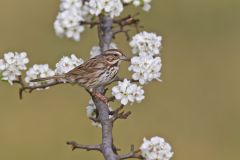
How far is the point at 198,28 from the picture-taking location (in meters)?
13.8

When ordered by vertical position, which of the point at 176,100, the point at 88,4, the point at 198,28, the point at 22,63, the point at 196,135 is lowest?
the point at 22,63

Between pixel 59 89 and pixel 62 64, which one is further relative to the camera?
pixel 59 89

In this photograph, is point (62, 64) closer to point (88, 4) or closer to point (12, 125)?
point (88, 4)

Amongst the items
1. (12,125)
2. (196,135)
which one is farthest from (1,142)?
(196,135)

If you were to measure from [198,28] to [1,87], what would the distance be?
386 cm

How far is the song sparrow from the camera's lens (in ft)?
12.2

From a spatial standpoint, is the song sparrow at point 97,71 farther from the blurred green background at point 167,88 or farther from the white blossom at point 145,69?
the blurred green background at point 167,88

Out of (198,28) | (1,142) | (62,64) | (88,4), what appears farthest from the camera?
(198,28)

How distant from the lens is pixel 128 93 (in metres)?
3.27

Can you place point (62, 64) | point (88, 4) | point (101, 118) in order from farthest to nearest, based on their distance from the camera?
point (88, 4), point (62, 64), point (101, 118)

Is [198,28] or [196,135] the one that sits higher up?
[198,28]

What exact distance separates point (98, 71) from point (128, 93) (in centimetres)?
52

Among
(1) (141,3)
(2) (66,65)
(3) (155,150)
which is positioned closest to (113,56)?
(2) (66,65)

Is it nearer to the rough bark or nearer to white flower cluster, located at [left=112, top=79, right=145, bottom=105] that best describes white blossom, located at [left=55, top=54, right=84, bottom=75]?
the rough bark
